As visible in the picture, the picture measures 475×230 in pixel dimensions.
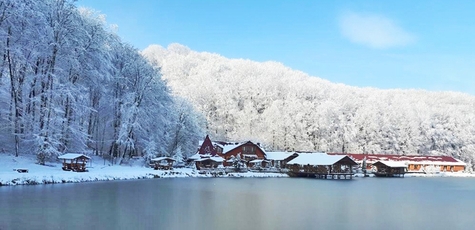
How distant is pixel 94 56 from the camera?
39188 millimetres

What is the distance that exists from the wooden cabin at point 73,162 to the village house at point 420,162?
4948 cm

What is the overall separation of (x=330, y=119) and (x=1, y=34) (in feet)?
208

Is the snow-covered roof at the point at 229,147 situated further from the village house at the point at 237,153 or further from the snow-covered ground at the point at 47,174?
the snow-covered ground at the point at 47,174

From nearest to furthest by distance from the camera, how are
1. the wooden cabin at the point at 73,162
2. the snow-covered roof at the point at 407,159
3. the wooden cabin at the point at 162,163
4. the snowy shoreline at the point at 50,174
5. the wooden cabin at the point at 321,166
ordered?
the snowy shoreline at the point at 50,174
the wooden cabin at the point at 73,162
the wooden cabin at the point at 162,163
the wooden cabin at the point at 321,166
the snow-covered roof at the point at 407,159

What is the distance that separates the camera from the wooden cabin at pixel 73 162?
33.5 meters

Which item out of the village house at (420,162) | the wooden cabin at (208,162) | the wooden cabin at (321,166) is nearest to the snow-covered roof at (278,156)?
the wooden cabin at (321,166)

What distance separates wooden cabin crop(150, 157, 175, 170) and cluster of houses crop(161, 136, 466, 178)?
18 centimetres

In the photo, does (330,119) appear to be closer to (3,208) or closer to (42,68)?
(42,68)

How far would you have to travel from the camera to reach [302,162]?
55375 mm

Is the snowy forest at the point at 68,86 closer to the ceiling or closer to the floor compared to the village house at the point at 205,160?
→ closer to the ceiling

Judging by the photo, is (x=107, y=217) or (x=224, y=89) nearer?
(x=107, y=217)

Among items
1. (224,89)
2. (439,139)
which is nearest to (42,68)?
(224,89)

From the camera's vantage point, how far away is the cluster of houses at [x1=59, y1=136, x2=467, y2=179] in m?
54.1

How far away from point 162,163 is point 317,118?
41.6 metres
